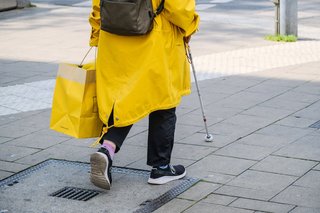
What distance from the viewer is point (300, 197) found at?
5.48m

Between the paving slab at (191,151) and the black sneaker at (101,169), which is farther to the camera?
the paving slab at (191,151)

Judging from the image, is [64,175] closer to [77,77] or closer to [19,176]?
[19,176]

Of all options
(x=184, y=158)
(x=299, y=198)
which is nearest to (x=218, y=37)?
(x=184, y=158)

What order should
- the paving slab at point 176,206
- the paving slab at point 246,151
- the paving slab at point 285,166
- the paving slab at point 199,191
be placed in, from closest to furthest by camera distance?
the paving slab at point 176,206
the paving slab at point 199,191
the paving slab at point 285,166
the paving slab at point 246,151

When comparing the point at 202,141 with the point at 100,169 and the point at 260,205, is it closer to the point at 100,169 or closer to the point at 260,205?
the point at 100,169

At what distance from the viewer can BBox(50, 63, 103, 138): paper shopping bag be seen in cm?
576

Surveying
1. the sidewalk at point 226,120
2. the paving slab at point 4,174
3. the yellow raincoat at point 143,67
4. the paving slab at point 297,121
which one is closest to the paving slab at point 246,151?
the sidewalk at point 226,120

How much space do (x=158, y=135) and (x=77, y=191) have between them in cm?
74

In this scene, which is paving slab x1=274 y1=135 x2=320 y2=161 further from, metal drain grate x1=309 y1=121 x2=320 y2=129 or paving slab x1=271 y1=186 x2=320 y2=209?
paving slab x1=271 y1=186 x2=320 y2=209

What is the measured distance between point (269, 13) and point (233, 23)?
1.75 m

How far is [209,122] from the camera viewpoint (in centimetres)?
768

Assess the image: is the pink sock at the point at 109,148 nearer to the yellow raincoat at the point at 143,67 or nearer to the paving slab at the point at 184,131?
the yellow raincoat at the point at 143,67

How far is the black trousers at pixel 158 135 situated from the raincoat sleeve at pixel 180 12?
0.66 metres

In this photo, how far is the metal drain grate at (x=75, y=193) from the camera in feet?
18.7
